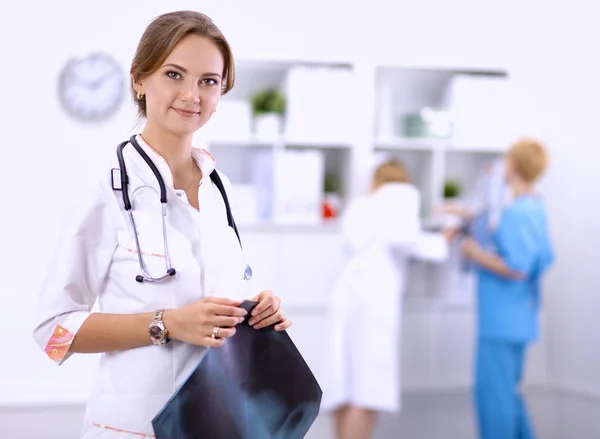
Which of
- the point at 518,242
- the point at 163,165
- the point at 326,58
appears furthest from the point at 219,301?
the point at 326,58

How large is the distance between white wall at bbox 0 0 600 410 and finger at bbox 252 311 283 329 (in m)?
2.75

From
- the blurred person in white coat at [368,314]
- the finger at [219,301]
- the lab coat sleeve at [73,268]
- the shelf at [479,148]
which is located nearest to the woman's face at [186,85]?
the lab coat sleeve at [73,268]

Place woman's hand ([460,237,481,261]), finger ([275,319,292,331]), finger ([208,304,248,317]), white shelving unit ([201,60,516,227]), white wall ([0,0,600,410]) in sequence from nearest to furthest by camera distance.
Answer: finger ([208,304,248,317]) → finger ([275,319,292,331]) → woman's hand ([460,237,481,261]) → white wall ([0,0,600,410]) → white shelving unit ([201,60,516,227])

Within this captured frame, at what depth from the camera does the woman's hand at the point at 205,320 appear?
1033 mm

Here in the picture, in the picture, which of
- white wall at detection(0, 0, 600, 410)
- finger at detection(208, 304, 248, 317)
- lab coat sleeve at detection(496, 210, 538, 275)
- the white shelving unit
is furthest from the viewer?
the white shelving unit

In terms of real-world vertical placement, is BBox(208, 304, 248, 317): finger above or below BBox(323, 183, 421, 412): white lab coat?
above

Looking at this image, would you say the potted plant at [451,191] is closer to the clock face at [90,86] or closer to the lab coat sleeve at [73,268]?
the clock face at [90,86]

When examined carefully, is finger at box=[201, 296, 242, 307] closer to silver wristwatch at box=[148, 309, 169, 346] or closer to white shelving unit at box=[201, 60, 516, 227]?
silver wristwatch at box=[148, 309, 169, 346]

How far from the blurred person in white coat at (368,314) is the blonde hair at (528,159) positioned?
1.61ft

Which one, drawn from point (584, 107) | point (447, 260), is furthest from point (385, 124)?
point (584, 107)

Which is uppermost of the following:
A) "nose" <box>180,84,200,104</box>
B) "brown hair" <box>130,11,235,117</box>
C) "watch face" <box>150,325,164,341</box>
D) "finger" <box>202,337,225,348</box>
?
"brown hair" <box>130,11,235,117</box>

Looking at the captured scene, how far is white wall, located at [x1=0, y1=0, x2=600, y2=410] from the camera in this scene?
3688mm

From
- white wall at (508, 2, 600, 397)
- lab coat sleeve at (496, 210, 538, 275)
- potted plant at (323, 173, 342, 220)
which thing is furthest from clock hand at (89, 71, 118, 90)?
white wall at (508, 2, 600, 397)

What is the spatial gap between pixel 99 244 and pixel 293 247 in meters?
2.80
